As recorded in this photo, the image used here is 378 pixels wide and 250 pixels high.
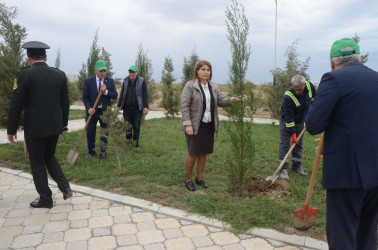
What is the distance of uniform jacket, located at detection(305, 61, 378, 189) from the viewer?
2.25 meters

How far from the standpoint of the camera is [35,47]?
3744mm

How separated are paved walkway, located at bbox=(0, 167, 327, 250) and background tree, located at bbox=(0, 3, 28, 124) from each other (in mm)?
2739

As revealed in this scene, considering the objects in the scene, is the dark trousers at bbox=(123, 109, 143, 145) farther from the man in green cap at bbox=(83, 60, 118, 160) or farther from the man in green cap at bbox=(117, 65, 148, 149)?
the man in green cap at bbox=(83, 60, 118, 160)

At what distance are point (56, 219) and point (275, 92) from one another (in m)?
9.84

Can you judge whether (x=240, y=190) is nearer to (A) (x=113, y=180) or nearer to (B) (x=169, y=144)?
(A) (x=113, y=180)

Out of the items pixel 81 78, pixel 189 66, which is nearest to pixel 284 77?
pixel 189 66

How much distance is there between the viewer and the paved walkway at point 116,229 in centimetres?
317

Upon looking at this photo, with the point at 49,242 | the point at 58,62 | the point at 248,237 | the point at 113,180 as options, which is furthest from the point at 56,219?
the point at 58,62

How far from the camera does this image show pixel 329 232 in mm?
2486

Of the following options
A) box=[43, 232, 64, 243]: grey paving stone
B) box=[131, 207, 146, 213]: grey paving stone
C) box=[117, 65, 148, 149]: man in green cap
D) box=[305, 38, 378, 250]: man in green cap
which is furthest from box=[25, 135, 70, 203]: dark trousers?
box=[305, 38, 378, 250]: man in green cap

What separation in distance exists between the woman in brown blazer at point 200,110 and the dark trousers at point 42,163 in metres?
1.77

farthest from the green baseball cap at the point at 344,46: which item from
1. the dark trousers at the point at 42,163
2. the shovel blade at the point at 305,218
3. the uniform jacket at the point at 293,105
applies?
the dark trousers at the point at 42,163

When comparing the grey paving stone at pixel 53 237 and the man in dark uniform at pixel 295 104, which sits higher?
the man in dark uniform at pixel 295 104

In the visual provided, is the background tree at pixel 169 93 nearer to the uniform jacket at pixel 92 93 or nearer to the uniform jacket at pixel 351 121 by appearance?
the uniform jacket at pixel 92 93
